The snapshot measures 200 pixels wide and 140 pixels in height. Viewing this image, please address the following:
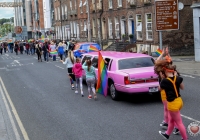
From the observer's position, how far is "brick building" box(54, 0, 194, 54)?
1190 inches

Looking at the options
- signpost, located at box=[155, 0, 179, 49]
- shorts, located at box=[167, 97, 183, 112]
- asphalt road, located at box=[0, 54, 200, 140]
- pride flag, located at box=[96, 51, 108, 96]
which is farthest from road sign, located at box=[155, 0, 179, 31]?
shorts, located at box=[167, 97, 183, 112]

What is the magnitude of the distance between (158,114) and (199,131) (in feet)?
8.85

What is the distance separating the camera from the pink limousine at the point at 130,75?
11.2m

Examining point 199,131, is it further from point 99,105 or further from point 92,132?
point 99,105

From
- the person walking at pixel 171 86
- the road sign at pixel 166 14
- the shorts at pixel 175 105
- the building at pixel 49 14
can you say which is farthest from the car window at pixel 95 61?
the building at pixel 49 14

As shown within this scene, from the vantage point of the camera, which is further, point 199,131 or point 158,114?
point 158,114

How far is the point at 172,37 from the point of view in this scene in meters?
30.1

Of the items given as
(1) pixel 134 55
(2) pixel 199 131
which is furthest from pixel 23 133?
(1) pixel 134 55

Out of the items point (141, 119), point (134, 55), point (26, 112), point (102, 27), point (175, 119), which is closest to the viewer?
point (175, 119)

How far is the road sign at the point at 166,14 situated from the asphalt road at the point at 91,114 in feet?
17.5

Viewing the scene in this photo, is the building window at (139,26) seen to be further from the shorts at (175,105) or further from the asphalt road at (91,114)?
the shorts at (175,105)

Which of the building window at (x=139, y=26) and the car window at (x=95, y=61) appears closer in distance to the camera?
the car window at (x=95, y=61)

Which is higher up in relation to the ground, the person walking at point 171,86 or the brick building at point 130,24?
the brick building at point 130,24

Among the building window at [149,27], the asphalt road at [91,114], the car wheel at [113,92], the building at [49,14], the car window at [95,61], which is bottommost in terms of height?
the asphalt road at [91,114]
